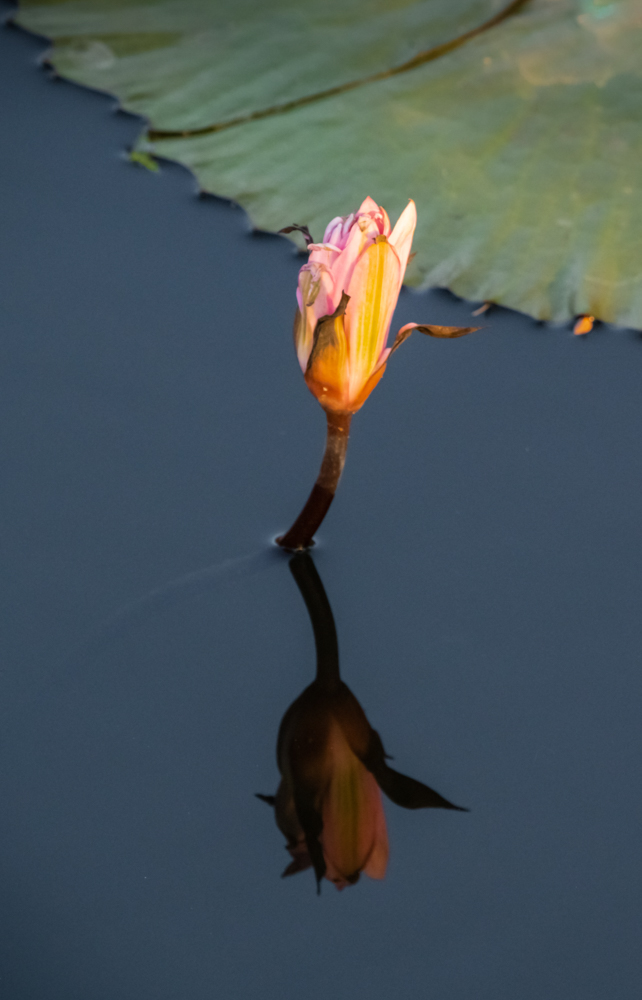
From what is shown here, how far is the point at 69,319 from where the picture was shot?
1297 mm

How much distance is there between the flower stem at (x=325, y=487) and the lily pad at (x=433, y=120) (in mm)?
459

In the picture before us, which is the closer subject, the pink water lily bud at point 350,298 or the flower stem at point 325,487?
the pink water lily bud at point 350,298

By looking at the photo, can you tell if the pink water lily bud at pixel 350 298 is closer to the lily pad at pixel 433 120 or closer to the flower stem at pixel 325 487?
the flower stem at pixel 325 487

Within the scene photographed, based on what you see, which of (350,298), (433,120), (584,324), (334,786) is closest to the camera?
(350,298)

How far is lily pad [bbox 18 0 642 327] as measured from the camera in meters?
1.32

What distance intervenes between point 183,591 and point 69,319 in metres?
0.47

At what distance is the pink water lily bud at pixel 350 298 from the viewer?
0.77m

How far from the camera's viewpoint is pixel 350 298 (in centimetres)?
77

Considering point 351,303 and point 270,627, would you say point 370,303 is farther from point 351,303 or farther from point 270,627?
point 270,627

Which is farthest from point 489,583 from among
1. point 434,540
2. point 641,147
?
point 641,147

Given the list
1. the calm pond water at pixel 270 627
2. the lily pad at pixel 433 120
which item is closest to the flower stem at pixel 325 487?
the calm pond water at pixel 270 627

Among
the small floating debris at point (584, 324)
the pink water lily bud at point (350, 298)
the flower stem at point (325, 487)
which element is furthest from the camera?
the small floating debris at point (584, 324)

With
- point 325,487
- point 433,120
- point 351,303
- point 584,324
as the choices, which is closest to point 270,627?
point 325,487

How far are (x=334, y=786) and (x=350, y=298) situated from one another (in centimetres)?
44
